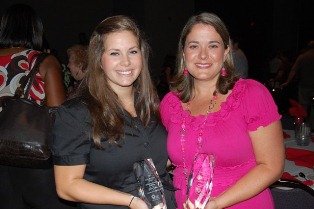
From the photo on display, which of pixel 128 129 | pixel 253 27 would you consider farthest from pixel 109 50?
pixel 253 27

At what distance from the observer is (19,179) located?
2.08m

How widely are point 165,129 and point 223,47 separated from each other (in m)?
0.56

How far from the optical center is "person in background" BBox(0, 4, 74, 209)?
6.81ft

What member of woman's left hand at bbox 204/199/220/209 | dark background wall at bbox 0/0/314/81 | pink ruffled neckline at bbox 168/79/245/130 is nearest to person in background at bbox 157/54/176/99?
dark background wall at bbox 0/0/314/81

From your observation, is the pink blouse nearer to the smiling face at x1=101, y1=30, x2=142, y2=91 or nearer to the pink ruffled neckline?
the pink ruffled neckline

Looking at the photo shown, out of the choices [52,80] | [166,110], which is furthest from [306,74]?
[52,80]

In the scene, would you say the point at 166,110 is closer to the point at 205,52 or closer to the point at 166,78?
the point at 205,52

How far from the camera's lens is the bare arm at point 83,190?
162 cm

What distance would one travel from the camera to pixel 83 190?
1627 mm

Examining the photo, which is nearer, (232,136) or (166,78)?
(232,136)

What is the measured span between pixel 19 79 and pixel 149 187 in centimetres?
117

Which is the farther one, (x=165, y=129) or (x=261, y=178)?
(x=165, y=129)

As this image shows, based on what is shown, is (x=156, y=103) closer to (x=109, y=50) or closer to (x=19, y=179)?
(x=109, y=50)

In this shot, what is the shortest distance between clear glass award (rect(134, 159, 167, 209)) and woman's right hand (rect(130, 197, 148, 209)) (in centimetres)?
2
